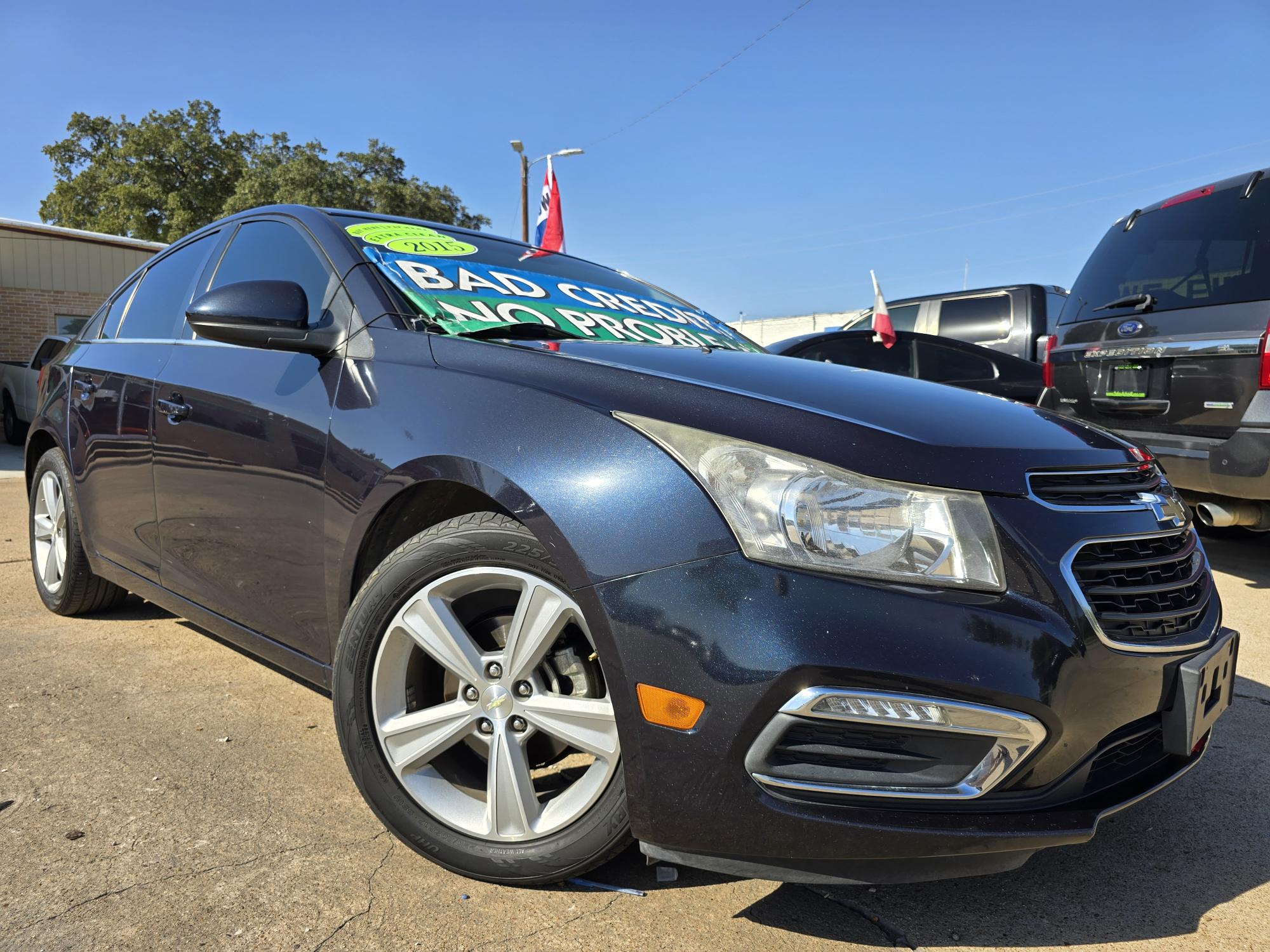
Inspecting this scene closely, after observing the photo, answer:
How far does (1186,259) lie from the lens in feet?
14.9

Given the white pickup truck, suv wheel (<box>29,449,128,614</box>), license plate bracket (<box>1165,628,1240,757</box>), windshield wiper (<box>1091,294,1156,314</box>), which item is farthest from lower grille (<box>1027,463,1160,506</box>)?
the white pickup truck

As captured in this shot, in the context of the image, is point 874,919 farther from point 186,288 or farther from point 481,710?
point 186,288

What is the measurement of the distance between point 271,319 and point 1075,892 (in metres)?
2.15

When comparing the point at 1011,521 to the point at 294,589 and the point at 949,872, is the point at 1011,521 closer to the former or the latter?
the point at 949,872

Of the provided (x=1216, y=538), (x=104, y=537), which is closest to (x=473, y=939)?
(x=104, y=537)

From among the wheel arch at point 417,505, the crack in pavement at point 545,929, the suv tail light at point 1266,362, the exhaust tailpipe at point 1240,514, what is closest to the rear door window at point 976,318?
the exhaust tailpipe at point 1240,514

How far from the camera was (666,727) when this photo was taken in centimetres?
Result: 155

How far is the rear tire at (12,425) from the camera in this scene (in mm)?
13016

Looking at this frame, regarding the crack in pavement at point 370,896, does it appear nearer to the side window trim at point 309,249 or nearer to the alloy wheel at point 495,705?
the alloy wheel at point 495,705

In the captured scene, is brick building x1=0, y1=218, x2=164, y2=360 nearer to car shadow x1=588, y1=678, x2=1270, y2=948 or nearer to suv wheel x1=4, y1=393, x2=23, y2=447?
suv wheel x1=4, y1=393, x2=23, y2=447

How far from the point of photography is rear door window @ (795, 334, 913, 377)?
23.6 feet

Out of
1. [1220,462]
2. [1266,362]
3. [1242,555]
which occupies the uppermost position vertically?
[1266,362]

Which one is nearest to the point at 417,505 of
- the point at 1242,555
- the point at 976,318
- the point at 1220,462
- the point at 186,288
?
the point at 186,288

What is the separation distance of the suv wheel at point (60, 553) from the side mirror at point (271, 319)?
5.51 feet
